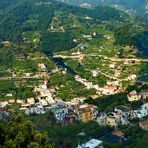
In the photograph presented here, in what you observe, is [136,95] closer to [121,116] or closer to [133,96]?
[133,96]

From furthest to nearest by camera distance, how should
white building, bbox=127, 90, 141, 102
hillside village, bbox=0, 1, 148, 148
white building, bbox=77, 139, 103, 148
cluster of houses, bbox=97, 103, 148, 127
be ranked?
1. white building, bbox=127, 90, 141, 102
2. cluster of houses, bbox=97, 103, 148, 127
3. hillside village, bbox=0, 1, 148, 148
4. white building, bbox=77, 139, 103, 148

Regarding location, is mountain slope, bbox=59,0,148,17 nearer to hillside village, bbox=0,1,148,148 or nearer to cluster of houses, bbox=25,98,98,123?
hillside village, bbox=0,1,148,148

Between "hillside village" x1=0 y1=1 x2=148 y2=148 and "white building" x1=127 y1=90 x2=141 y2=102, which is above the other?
"white building" x1=127 y1=90 x2=141 y2=102

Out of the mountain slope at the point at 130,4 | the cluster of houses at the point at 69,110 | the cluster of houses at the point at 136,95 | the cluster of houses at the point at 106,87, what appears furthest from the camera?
the mountain slope at the point at 130,4

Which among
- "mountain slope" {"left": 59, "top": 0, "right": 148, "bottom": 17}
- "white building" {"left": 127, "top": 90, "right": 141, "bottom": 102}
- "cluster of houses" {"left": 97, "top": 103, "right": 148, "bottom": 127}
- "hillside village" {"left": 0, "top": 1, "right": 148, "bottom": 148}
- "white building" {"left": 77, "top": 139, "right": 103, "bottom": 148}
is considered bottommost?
"mountain slope" {"left": 59, "top": 0, "right": 148, "bottom": 17}

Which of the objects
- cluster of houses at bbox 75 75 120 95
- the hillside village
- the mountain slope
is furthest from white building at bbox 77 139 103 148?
the mountain slope

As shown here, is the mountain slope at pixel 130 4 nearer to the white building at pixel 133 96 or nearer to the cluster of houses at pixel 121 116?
the white building at pixel 133 96

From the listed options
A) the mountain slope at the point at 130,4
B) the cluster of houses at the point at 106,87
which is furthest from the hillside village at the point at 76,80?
the mountain slope at the point at 130,4

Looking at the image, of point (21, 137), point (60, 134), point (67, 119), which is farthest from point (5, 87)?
point (21, 137)

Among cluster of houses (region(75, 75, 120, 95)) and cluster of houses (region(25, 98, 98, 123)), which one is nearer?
cluster of houses (region(25, 98, 98, 123))

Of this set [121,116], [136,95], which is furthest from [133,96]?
[121,116]

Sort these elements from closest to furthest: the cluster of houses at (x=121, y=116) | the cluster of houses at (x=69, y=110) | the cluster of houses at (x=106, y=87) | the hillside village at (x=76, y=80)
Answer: the hillside village at (x=76, y=80)
the cluster of houses at (x=121, y=116)
the cluster of houses at (x=69, y=110)
the cluster of houses at (x=106, y=87)
